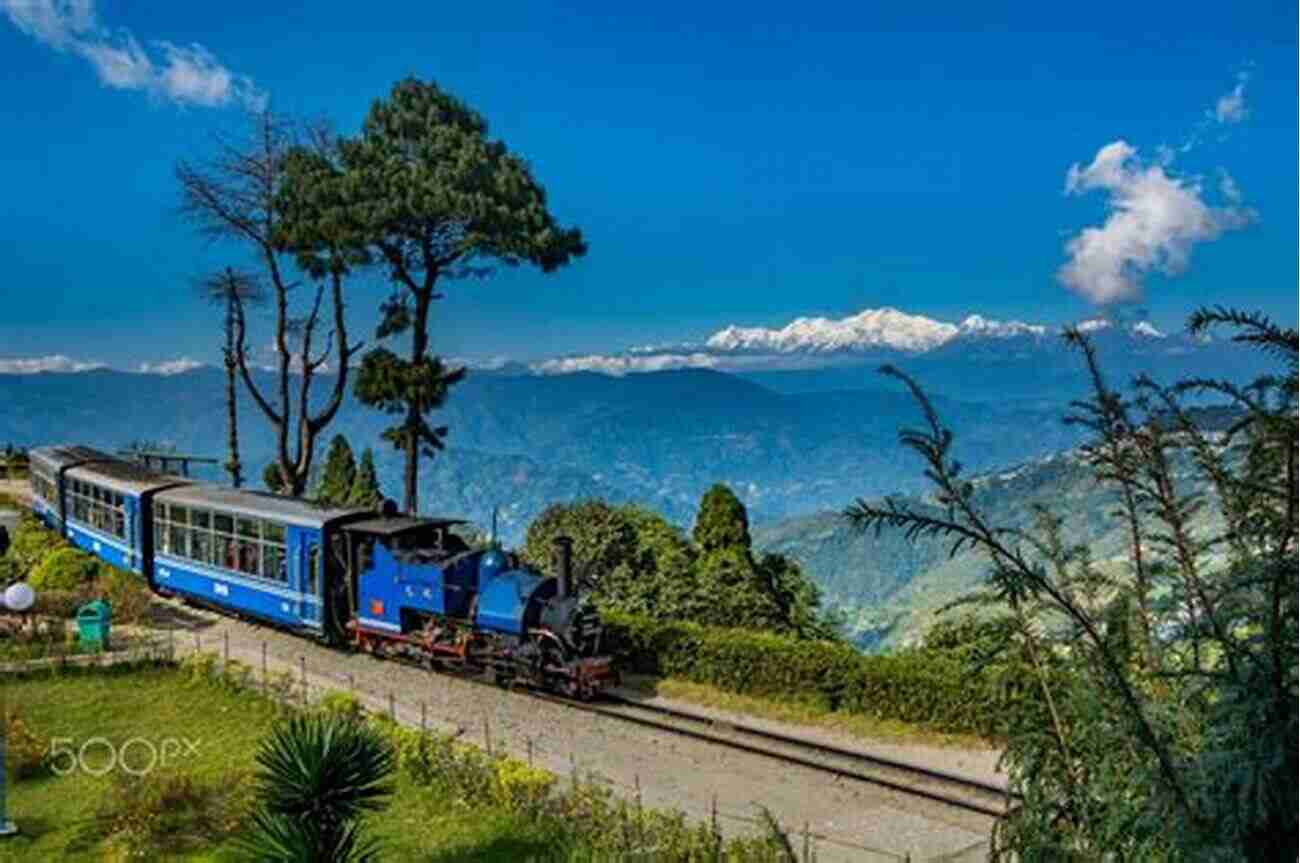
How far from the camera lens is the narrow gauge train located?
57.2 ft

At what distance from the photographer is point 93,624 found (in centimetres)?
1906

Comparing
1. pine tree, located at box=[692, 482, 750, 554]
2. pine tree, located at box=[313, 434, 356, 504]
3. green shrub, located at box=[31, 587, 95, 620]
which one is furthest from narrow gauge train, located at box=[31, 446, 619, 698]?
pine tree, located at box=[313, 434, 356, 504]

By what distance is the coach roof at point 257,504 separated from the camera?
20.0 m

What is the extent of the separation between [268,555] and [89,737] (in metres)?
6.22

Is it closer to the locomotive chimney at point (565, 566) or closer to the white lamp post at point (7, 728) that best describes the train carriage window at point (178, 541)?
the white lamp post at point (7, 728)

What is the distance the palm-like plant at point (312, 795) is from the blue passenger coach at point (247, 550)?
10849 millimetres

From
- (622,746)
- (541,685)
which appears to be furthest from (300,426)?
(622,746)

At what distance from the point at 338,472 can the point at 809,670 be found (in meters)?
21.3

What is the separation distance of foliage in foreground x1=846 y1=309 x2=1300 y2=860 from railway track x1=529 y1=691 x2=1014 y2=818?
931 centimetres

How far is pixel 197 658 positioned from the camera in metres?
18.0

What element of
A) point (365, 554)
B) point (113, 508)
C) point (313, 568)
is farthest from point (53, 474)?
point (365, 554)

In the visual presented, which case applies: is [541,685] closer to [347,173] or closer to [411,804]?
[411,804]

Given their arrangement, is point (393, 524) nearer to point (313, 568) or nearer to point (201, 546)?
point (313, 568)
